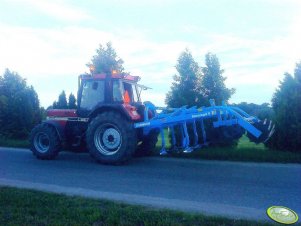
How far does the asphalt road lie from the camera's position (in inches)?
245

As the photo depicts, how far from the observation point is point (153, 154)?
42.0 ft

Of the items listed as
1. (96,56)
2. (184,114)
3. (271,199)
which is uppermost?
(96,56)

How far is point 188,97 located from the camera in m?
14.1

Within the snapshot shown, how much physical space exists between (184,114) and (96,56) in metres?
14.0

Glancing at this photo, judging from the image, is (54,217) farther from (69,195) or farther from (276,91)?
(276,91)

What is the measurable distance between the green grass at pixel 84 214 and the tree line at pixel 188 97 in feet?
24.8

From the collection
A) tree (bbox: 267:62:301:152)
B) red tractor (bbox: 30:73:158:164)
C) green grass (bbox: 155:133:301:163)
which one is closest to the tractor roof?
red tractor (bbox: 30:73:158:164)

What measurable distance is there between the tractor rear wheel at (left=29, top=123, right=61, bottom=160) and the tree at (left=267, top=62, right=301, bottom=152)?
22.9 feet

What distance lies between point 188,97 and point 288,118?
3655 mm

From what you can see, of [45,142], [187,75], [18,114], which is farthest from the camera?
[187,75]

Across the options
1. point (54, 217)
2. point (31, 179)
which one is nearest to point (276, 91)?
point (31, 179)

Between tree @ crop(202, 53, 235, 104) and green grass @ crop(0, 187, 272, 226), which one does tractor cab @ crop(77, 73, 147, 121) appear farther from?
tree @ crop(202, 53, 235, 104)
